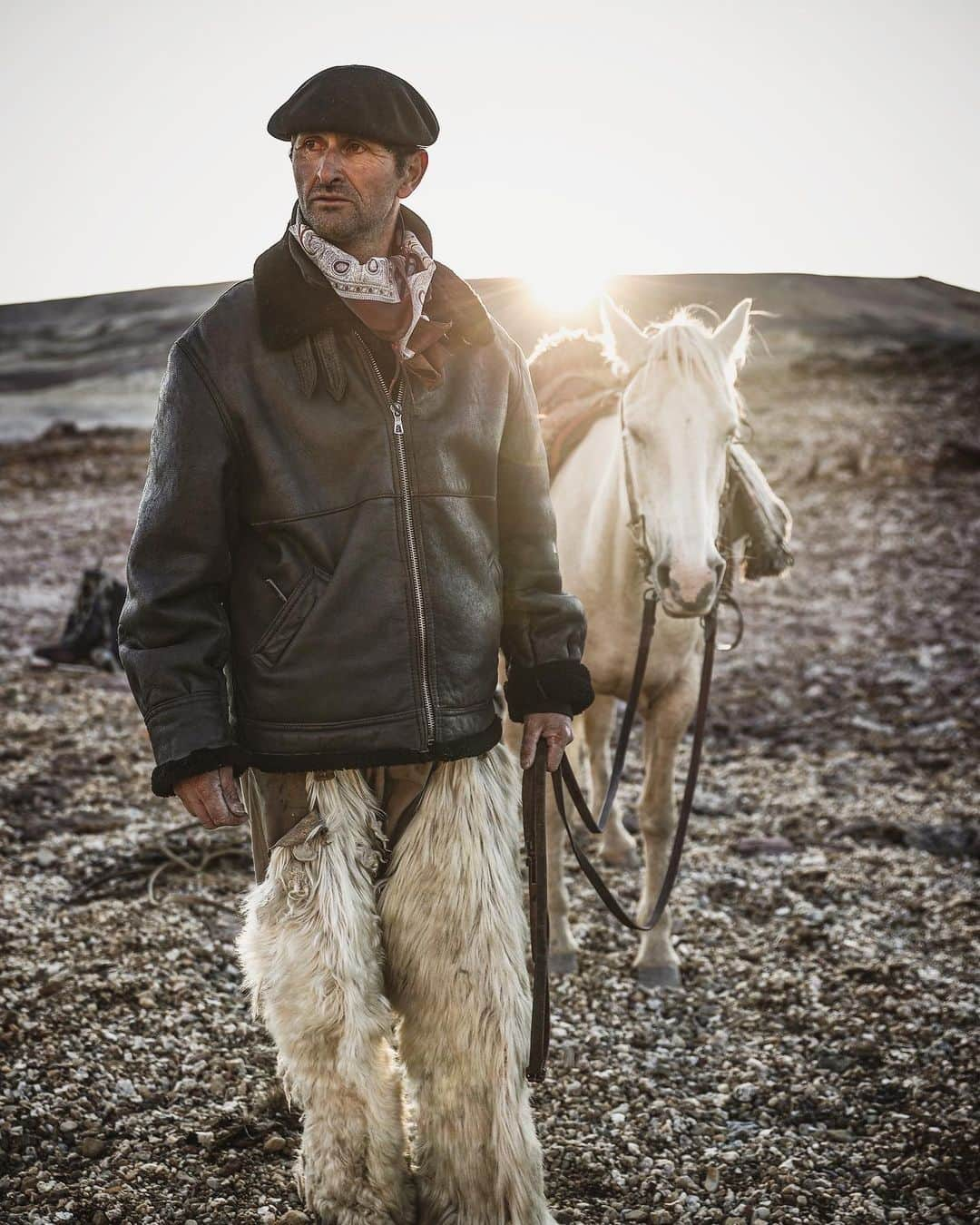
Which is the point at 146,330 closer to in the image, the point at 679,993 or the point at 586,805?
the point at 586,805

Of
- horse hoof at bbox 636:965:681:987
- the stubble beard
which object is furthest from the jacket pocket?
horse hoof at bbox 636:965:681:987

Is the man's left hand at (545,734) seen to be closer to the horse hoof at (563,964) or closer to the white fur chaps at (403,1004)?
the white fur chaps at (403,1004)

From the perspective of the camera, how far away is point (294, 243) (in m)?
1.90

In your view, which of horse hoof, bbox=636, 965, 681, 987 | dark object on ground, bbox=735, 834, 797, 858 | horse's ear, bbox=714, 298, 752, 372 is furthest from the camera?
dark object on ground, bbox=735, 834, 797, 858

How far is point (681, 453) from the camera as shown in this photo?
9.07ft

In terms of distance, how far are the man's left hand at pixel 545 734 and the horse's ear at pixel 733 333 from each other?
1434mm

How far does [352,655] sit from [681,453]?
4.40 ft

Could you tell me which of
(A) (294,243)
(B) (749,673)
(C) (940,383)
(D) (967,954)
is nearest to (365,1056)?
(A) (294,243)

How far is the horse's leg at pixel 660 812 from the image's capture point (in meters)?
3.51

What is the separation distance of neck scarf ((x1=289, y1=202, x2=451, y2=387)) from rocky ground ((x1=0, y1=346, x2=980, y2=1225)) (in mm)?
1994

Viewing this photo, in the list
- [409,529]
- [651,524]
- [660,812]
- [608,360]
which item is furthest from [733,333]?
[660,812]

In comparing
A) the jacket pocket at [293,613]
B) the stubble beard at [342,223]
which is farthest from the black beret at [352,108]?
the jacket pocket at [293,613]

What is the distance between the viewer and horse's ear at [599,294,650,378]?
3.06 metres

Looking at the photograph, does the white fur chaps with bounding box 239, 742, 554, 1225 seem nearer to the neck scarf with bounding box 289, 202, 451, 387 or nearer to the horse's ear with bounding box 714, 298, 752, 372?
the neck scarf with bounding box 289, 202, 451, 387
